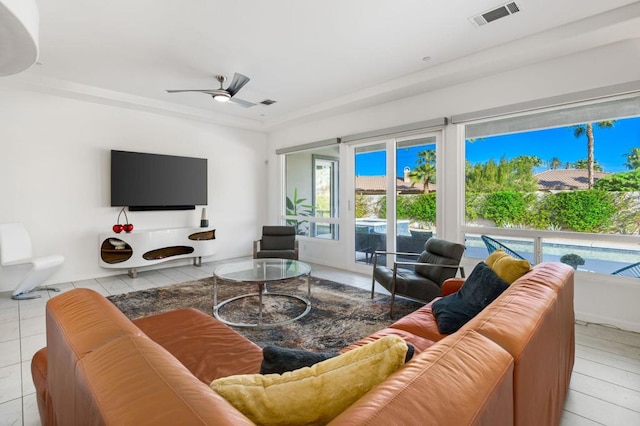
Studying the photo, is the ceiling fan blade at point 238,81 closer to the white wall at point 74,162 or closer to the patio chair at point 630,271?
the white wall at point 74,162

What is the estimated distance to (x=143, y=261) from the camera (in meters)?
4.82

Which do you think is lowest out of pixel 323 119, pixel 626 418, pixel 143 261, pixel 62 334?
pixel 626 418

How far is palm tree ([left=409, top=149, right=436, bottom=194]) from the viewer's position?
436cm

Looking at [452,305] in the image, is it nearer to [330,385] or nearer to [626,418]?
[626,418]

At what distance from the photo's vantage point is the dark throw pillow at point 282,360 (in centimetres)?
92

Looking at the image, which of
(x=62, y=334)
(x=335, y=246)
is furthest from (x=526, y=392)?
(x=335, y=246)

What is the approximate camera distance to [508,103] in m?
3.60

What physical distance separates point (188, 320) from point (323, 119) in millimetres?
4480

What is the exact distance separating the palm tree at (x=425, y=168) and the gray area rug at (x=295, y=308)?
173 centimetres

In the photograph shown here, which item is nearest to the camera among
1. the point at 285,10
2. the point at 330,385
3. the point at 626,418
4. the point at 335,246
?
the point at 330,385

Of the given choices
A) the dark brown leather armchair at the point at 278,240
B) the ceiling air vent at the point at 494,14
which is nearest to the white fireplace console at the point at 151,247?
the dark brown leather armchair at the point at 278,240

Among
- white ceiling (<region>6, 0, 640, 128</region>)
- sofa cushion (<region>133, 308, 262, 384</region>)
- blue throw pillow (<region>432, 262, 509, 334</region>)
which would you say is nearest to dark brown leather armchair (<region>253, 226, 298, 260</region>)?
white ceiling (<region>6, 0, 640, 128</region>)

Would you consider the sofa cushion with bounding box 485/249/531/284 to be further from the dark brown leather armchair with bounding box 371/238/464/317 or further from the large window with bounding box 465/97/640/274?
the large window with bounding box 465/97/640/274

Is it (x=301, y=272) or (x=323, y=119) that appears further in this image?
(x=323, y=119)
